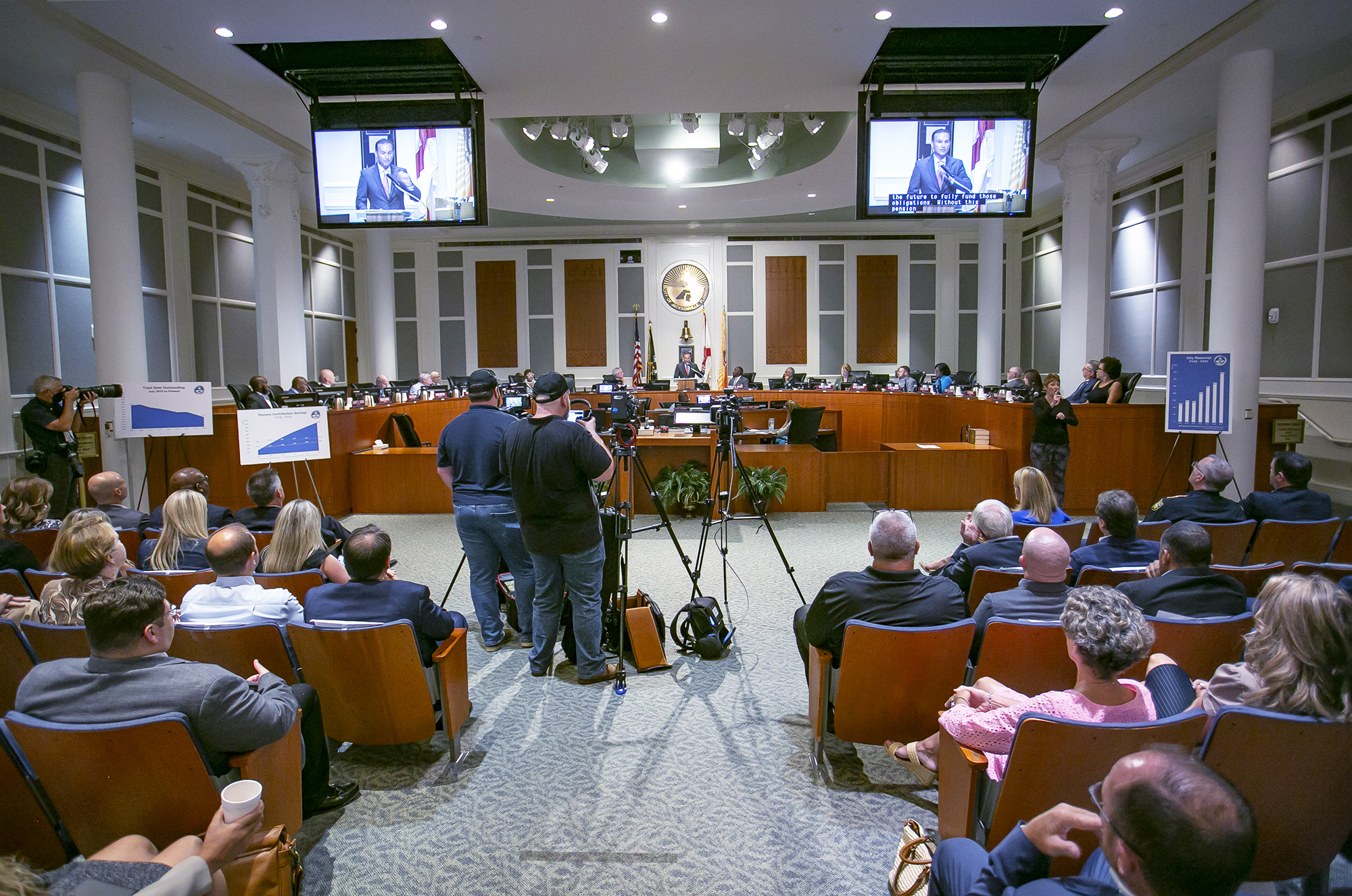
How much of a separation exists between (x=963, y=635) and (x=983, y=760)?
19.4 inches

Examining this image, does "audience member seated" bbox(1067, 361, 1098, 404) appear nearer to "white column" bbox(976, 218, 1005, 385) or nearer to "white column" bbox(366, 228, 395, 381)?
"white column" bbox(976, 218, 1005, 385)

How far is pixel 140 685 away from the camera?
1.71 meters

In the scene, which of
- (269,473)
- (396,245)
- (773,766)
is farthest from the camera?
(396,245)

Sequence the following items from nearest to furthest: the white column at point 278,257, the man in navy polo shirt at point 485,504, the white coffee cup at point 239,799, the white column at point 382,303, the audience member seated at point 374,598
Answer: the white coffee cup at point 239,799, the audience member seated at point 374,598, the man in navy polo shirt at point 485,504, the white column at point 278,257, the white column at point 382,303

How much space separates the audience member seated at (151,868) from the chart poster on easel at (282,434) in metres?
4.91

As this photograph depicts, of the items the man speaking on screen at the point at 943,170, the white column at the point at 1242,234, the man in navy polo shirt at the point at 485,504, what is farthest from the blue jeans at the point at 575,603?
the white column at the point at 1242,234

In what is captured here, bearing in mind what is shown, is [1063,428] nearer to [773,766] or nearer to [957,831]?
[773,766]

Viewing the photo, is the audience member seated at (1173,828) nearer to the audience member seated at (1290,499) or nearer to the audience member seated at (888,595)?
the audience member seated at (888,595)

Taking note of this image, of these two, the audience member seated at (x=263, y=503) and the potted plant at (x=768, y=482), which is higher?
the audience member seated at (x=263, y=503)

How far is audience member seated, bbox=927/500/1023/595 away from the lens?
10.3ft

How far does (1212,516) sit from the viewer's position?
3846 mm

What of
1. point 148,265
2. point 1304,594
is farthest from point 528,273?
point 1304,594

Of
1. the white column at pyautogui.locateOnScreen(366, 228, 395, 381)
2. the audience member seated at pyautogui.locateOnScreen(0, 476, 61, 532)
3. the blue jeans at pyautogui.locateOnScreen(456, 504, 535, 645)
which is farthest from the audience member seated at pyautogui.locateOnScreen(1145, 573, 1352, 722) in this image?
the white column at pyautogui.locateOnScreen(366, 228, 395, 381)

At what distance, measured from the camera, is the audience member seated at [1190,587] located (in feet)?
8.18
